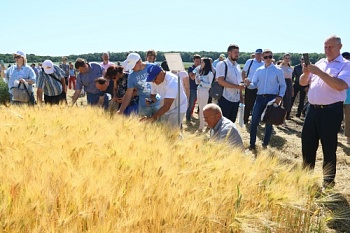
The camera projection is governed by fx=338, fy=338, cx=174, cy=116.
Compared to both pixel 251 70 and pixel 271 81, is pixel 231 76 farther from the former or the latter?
pixel 251 70

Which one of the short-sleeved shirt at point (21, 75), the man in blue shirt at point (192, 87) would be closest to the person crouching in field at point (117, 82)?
the short-sleeved shirt at point (21, 75)

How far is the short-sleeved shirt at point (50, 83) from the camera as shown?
605 centimetres

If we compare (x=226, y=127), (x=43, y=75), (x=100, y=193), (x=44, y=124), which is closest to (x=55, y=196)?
(x=100, y=193)

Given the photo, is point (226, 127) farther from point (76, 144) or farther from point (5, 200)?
point (5, 200)

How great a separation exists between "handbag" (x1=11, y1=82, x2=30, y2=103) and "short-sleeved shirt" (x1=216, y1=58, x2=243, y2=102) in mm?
3469

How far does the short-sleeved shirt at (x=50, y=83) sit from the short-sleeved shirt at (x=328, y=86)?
171 inches

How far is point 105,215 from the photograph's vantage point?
1327 mm

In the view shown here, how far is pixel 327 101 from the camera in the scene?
3682mm

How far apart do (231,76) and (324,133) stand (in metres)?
2.09

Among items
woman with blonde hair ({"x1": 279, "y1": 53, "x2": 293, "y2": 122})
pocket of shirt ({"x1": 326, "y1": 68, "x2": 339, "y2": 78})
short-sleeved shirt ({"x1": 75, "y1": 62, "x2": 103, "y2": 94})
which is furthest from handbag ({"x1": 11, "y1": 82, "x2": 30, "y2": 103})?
woman with blonde hair ({"x1": 279, "y1": 53, "x2": 293, "y2": 122})

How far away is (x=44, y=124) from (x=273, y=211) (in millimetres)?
2187

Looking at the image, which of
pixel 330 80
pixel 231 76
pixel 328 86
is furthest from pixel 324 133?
pixel 231 76

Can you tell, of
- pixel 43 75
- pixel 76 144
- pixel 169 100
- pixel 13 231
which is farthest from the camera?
pixel 43 75

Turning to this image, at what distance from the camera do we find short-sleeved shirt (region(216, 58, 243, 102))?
18.0ft
